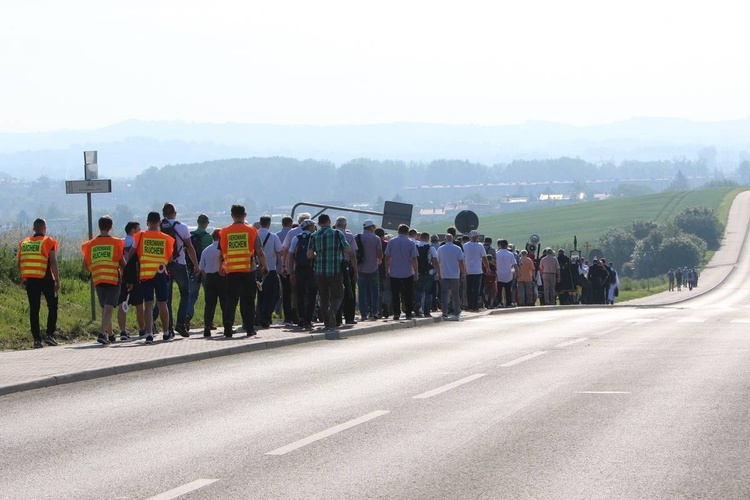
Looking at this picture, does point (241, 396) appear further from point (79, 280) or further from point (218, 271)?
point (79, 280)

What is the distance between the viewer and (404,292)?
75.2 feet

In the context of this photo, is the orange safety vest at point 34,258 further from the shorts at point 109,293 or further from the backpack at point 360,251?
the backpack at point 360,251

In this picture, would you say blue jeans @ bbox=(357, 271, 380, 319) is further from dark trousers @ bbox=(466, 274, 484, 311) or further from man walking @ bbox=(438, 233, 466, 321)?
dark trousers @ bbox=(466, 274, 484, 311)

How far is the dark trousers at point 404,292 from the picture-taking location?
74.7ft

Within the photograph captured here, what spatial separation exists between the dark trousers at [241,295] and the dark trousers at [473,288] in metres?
10.0

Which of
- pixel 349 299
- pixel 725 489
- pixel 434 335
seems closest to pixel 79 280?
pixel 349 299

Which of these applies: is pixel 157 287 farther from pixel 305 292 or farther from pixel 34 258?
pixel 305 292

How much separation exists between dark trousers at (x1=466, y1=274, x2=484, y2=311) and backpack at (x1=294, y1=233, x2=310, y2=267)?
8.30 meters

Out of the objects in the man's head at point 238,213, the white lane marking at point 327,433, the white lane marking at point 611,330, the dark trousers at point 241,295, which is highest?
the man's head at point 238,213

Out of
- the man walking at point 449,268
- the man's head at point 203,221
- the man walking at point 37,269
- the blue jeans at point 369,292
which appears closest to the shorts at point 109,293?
the man walking at point 37,269

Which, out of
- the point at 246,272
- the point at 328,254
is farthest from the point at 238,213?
the point at 328,254

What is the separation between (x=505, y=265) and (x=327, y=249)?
1177cm

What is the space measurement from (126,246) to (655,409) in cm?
958

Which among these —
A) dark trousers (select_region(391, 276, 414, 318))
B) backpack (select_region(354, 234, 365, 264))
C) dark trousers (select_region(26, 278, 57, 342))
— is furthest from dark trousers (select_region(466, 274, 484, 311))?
dark trousers (select_region(26, 278, 57, 342))
